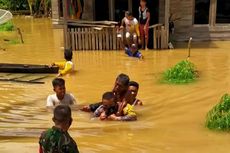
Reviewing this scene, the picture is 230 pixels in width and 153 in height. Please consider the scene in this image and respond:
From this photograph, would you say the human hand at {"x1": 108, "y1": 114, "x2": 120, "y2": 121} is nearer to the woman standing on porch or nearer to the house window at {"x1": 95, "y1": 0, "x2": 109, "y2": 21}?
the woman standing on porch

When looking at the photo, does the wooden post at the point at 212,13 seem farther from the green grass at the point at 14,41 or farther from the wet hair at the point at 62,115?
the wet hair at the point at 62,115

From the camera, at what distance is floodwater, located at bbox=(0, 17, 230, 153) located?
20.8 ft

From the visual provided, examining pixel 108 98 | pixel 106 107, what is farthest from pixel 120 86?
pixel 106 107

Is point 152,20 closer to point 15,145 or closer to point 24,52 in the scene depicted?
point 24,52

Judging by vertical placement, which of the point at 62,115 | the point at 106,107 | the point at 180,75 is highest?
the point at 62,115

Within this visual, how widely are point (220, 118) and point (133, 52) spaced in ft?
22.3

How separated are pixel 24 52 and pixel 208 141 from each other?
31.4 ft

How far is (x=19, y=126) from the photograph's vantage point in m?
7.08

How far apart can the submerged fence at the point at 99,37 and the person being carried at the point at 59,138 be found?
36.2 ft

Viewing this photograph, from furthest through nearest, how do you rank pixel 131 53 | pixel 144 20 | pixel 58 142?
pixel 144 20 → pixel 131 53 → pixel 58 142

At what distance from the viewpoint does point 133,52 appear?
13.4 metres

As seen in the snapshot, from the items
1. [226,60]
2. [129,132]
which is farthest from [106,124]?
[226,60]

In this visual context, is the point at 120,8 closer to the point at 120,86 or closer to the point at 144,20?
the point at 144,20

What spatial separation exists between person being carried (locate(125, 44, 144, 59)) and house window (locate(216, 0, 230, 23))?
4.41 metres
